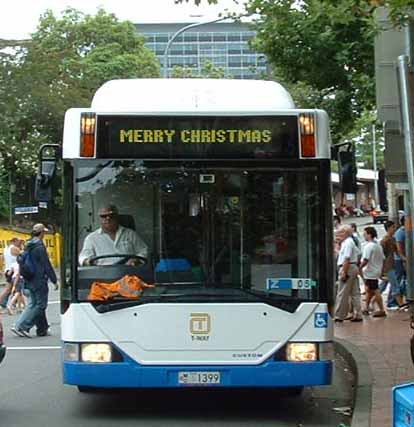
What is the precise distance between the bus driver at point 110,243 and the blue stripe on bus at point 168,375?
37.1 inches

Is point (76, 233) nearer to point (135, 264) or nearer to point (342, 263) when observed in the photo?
point (135, 264)

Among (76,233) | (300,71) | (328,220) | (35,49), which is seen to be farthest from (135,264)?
(35,49)

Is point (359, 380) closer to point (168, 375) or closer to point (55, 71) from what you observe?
point (168, 375)

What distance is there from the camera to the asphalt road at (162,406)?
8406 millimetres

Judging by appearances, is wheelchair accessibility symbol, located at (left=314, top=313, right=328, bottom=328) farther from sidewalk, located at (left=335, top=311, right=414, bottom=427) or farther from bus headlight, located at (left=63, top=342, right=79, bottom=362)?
bus headlight, located at (left=63, top=342, right=79, bottom=362)

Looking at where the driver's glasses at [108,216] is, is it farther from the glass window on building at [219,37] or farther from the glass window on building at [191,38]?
the glass window on building at [219,37]

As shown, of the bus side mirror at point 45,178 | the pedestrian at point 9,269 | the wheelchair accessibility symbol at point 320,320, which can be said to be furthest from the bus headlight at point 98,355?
the pedestrian at point 9,269

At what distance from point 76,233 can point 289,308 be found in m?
2.02

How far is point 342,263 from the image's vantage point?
619 inches

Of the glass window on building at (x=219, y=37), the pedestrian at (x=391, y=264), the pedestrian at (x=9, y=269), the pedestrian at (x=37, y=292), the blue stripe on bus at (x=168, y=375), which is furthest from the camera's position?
the glass window on building at (x=219, y=37)

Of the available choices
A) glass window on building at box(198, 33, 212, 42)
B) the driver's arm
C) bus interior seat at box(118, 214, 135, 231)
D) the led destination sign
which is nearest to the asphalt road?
the driver's arm

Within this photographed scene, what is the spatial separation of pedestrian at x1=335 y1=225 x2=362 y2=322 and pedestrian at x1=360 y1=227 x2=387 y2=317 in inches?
20.5

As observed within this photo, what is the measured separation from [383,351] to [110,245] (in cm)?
510

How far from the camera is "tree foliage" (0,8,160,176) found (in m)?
36.7
